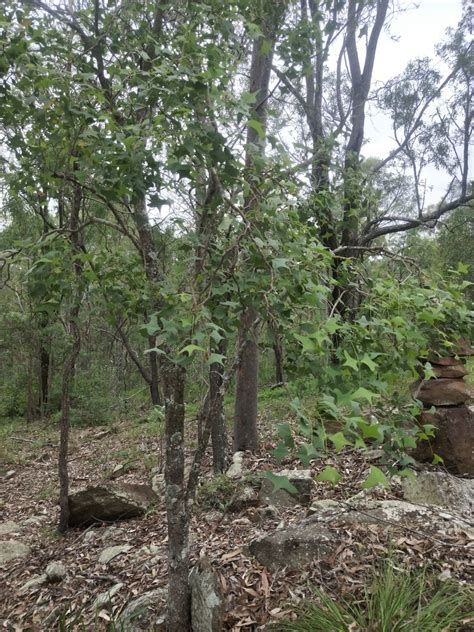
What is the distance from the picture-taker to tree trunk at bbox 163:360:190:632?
2494 mm

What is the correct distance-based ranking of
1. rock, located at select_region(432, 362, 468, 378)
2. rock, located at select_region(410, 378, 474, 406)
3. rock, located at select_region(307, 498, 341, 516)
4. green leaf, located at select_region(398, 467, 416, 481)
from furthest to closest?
1. rock, located at select_region(432, 362, 468, 378)
2. rock, located at select_region(410, 378, 474, 406)
3. rock, located at select_region(307, 498, 341, 516)
4. green leaf, located at select_region(398, 467, 416, 481)

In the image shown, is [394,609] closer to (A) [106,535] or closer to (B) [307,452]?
(B) [307,452]

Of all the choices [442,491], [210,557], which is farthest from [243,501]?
[442,491]

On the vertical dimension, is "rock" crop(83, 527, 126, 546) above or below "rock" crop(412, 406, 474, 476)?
below

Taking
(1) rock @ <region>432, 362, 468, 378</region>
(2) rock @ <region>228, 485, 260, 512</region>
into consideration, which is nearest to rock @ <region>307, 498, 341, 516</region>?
(2) rock @ <region>228, 485, 260, 512</region>

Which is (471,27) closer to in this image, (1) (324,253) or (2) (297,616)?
(1) (324,253)

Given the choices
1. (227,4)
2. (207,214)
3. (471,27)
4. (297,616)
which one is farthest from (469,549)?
(471,27)

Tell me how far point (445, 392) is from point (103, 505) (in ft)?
10.5

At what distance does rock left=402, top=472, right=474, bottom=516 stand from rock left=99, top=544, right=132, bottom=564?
2150mm

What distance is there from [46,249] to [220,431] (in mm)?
3169

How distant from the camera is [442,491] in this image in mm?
3395

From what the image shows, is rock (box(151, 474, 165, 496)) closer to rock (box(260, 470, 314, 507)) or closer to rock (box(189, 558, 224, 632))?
rock (box(260, 470, 314, 507))

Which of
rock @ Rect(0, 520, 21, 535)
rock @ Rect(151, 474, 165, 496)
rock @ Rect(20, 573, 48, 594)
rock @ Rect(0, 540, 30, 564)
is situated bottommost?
rock @ Rect(0, 520, 21, 535)

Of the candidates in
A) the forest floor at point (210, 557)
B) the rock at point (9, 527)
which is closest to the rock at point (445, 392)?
the forest floor at point (210, 557)
